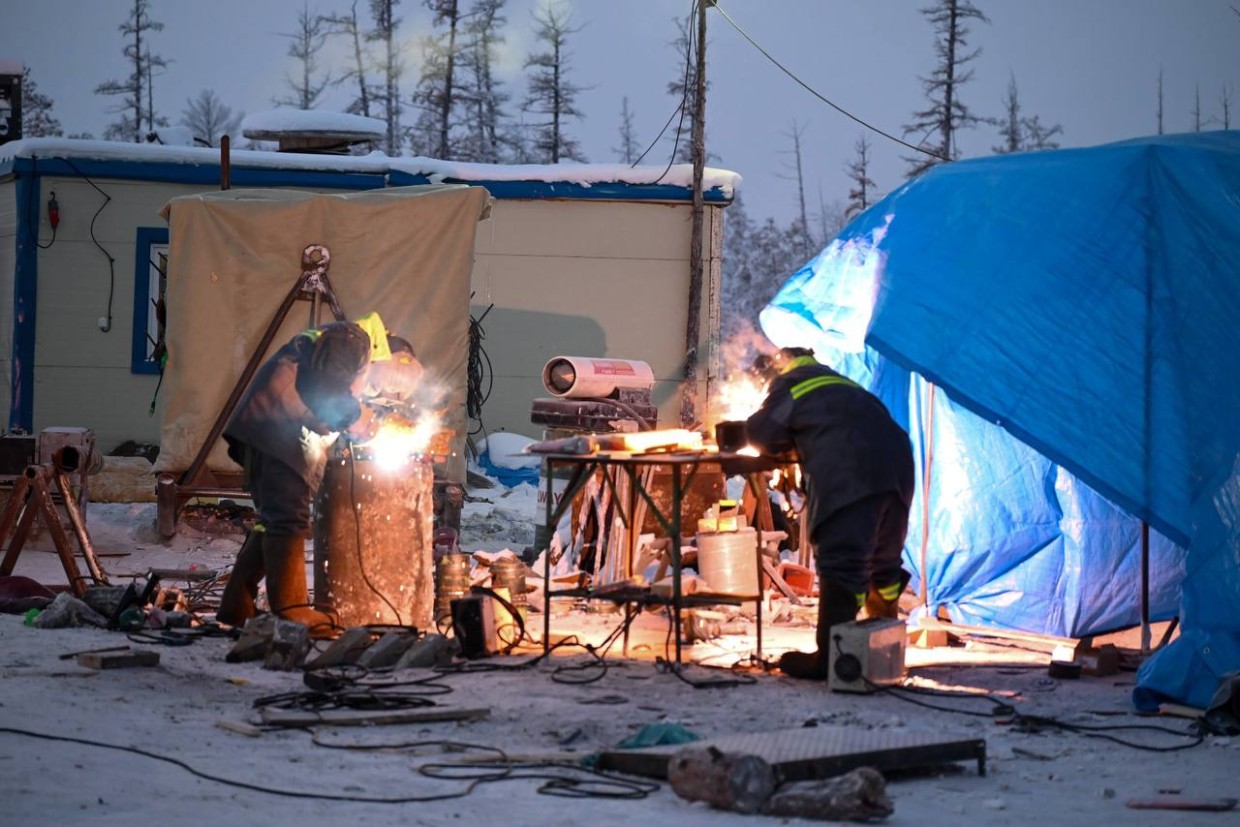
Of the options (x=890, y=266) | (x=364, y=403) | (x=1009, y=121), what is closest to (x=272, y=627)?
(x=364, y=403)

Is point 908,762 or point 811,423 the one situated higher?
point 811,423

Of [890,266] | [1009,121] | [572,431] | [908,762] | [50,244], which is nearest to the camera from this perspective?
[908,762]

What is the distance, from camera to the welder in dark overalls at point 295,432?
26.9 ft

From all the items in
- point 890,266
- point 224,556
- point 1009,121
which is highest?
point 1009,121

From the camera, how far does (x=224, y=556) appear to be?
40.8 feet

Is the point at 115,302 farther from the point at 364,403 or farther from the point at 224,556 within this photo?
the point at 364,403

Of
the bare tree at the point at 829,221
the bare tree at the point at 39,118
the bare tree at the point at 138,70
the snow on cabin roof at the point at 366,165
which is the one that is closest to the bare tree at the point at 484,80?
the bare tree at the point at 138,70

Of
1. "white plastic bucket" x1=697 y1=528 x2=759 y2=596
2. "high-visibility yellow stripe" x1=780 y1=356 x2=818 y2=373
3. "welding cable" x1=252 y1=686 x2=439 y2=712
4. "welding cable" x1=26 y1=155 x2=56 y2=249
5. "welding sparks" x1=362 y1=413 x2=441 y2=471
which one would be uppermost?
"welding cable" x1=26 y1=155 x2=56 y2=249

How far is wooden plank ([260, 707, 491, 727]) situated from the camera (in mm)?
5801

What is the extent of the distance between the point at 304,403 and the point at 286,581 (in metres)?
0.94

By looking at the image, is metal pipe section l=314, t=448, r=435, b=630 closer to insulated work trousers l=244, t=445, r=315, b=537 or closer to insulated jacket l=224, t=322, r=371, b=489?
insulated work trousers l=244, t=445, r=315, b=537

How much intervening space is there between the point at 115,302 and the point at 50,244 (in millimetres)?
912

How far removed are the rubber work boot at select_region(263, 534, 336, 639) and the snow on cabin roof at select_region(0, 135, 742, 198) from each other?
940 cm

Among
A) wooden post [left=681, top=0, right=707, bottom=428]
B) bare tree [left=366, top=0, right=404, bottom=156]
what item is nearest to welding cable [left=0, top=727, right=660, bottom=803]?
wooden post [left=681, top=0, right=707, bottom=428]
